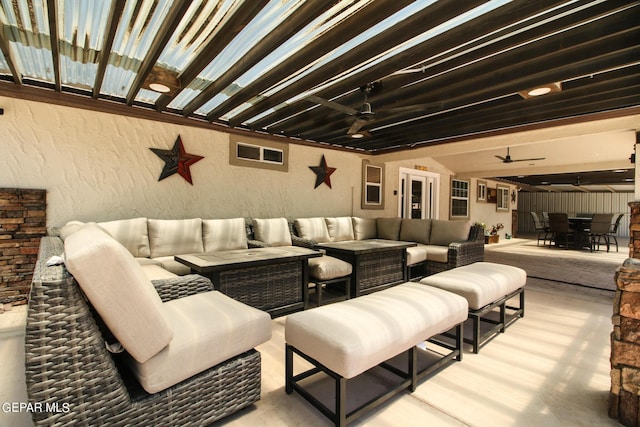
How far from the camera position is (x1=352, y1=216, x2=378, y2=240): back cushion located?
223 inches

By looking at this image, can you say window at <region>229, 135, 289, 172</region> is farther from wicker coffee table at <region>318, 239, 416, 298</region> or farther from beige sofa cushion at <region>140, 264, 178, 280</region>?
beige sofa cushion at <region>140, 264, 178, 280</region>

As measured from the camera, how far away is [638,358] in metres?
1.54

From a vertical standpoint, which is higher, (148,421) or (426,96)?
(426,96)

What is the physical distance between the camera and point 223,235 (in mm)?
4023

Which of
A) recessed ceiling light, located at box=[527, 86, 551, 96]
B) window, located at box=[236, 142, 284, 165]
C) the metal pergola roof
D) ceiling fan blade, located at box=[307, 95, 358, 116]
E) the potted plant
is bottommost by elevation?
the potted plant

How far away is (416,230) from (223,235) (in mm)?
3382

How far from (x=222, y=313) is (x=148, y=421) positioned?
556 mm

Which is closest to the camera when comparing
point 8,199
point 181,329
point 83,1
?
point 181,329

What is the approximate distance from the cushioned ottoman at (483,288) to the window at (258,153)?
3410 millimetres

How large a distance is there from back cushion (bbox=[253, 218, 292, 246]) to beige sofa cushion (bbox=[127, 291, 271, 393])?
2.44m

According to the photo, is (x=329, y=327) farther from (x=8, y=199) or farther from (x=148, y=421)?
(x=8, y=199)

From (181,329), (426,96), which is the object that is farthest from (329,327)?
(426,96)

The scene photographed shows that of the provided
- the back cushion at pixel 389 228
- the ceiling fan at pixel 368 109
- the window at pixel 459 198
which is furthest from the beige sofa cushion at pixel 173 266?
the window at pixel 459 198

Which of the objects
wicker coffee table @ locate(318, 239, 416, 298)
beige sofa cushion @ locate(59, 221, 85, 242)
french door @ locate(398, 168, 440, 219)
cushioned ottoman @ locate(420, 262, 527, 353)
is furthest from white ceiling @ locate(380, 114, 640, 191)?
beige sofa cushion @ locate(59, 221, 85, 242)
